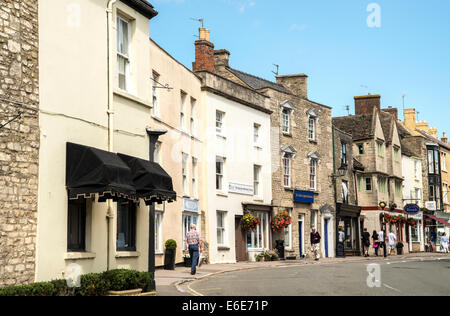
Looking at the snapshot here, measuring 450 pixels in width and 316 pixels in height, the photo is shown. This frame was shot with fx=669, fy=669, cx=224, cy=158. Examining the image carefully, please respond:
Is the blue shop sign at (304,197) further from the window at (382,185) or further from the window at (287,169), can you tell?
the window at (382,185)

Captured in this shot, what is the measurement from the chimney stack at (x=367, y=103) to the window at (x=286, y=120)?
19.0 metres

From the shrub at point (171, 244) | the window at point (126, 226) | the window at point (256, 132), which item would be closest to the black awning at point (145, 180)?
the window at point (126, 226)

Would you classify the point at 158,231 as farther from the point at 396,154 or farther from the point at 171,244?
the point at 396,154

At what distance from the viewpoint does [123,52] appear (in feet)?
57.9

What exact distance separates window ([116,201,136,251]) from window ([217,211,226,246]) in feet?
53.5

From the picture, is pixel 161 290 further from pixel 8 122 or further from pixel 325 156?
pixel 325 156

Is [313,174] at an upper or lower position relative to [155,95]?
lower

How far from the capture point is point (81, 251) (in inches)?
593

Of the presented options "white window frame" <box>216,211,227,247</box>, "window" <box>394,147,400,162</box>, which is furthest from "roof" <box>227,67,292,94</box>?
"window" <box>394,147,400,162</box>

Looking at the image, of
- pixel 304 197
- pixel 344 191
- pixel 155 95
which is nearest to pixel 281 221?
pixel 304 197

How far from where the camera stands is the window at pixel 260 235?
36.6 m

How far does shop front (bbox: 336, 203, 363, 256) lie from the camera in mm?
47719

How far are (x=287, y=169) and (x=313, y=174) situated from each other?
12.7 ft
